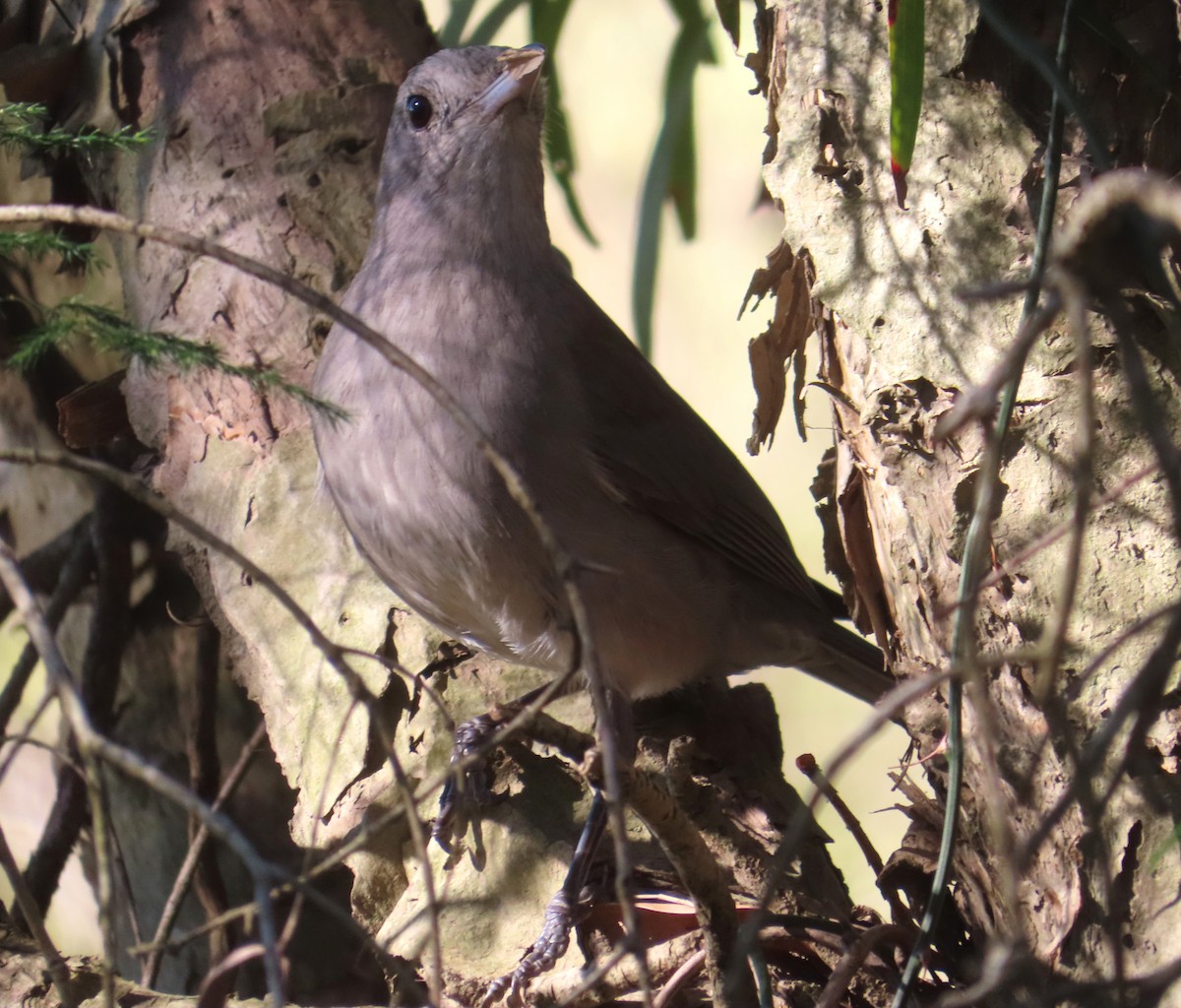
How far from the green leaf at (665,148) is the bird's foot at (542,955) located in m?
2.04

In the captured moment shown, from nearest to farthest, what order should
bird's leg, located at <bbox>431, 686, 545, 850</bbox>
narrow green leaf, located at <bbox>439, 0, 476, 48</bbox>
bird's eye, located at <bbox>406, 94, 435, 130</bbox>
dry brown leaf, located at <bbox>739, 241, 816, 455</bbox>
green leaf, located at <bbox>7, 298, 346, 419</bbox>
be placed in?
1. green leaf, located at <bbox>7, 298, 346, 419</bbox>
2. bird's leg, located at <bbox>431, 686, 545, 850</bbox>
3. dry brown leaf, located at <bbox>739, 241, 816, 455</bbox>
4. bird's eye, located at <bbox>406, 94, 435, 130</bbox>
5. narrow green leaf, located at <bbox>439, 0, 476, 48</bbox>

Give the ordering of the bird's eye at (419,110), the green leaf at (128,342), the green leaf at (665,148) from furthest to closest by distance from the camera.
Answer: the green leaf at (665,148), the bird's eye at (419,110), the green leaf at (128,342)

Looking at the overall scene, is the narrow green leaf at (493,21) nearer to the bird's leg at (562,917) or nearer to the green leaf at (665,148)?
the green leaf at (665,148)

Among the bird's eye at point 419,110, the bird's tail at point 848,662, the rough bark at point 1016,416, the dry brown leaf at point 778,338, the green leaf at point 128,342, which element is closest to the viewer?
the green leaf at point 128,342

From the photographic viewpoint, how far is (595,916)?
2.55 metres

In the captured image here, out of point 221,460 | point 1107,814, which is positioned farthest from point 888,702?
point 221,460

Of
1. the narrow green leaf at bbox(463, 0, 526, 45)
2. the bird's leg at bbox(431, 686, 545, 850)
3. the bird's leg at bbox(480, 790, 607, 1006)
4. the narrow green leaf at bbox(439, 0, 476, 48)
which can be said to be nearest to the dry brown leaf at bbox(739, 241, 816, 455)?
the bird's leg at bbox(431, 686, 545, 850)

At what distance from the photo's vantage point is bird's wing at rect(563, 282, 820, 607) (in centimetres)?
315

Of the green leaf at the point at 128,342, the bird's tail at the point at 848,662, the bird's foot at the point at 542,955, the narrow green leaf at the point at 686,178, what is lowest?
the bird's foot at the point at 542,955

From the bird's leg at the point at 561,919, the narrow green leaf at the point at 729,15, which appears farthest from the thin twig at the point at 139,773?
the narrow green leaf at the point at 729,15

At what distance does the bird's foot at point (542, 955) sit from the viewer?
2.42 metres

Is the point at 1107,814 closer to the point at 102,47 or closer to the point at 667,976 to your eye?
the point at 667,976

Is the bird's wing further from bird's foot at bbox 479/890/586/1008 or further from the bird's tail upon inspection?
bird's foot at bbox 479/890/586/1008

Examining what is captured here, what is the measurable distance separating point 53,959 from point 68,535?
2233 millimetres
